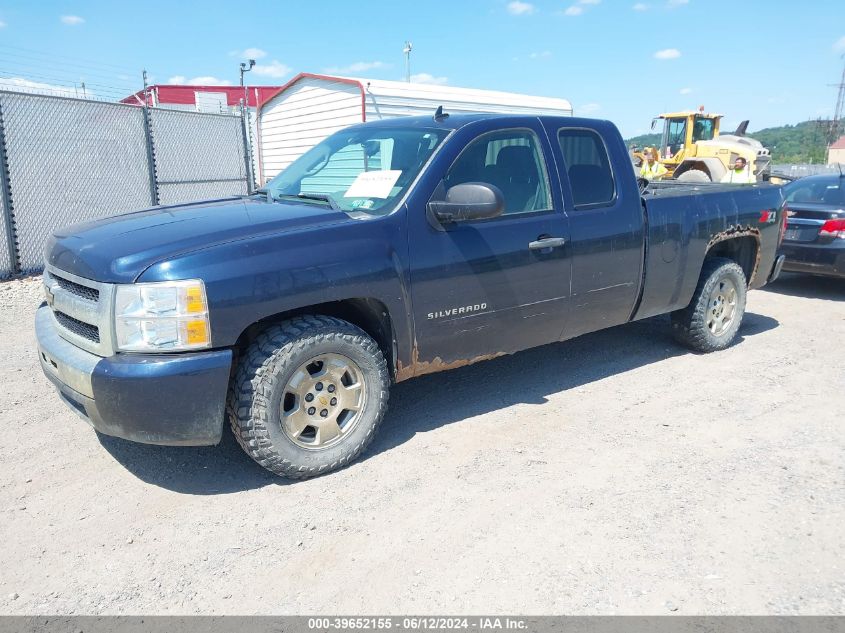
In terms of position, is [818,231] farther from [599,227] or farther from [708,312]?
[599,227]

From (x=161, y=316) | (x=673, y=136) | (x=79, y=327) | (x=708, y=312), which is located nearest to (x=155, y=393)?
(x=161, y=316)

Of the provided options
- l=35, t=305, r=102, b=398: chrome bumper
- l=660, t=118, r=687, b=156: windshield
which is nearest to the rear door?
l=35, t=305, r=102, b=398: chrome bumper

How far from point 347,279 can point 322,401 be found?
0.68m

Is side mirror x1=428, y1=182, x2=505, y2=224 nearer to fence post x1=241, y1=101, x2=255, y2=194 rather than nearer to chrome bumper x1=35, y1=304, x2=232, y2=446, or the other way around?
chrome bumper x1=35, y1=304, x2=232, y2=446

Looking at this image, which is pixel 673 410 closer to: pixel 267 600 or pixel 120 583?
pixel 267 600

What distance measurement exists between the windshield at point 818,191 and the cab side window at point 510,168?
5929mm

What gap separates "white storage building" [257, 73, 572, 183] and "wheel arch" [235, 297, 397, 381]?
8.88 meters

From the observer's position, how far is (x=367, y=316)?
3.89 m

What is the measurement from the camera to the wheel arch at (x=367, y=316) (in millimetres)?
3688

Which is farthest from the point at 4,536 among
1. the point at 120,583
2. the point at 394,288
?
the point at 394,288

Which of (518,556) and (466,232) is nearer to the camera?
(518,556)

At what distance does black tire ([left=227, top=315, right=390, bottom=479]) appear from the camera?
340 cm

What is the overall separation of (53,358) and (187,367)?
3.04ft

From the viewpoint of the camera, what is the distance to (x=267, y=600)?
2.71 m
